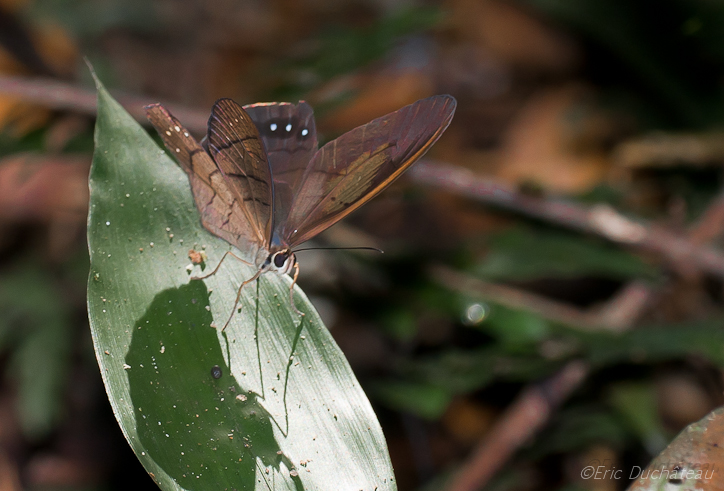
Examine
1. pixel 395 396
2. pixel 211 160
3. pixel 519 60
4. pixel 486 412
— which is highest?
pixel 211 160

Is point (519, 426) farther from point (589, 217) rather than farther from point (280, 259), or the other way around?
point (280, 259)

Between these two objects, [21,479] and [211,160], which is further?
[21,479]

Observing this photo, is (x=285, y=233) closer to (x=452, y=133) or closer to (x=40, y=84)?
(x=40, y=84)

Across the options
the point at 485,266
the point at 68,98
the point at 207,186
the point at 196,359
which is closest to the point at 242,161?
the point at 207,186

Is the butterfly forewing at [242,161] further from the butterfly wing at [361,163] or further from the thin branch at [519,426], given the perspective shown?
the thin branch at [519,426]

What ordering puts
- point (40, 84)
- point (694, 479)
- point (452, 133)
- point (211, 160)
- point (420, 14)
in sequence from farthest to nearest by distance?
point (452, 133), point (420, 14), point (40, 84), point (211, 160), point (694, 479)

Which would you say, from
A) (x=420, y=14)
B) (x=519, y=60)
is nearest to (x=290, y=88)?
(x=420, y=14)

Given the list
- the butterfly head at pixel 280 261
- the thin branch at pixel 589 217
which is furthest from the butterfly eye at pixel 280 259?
the thin branch at pixel 589 217
